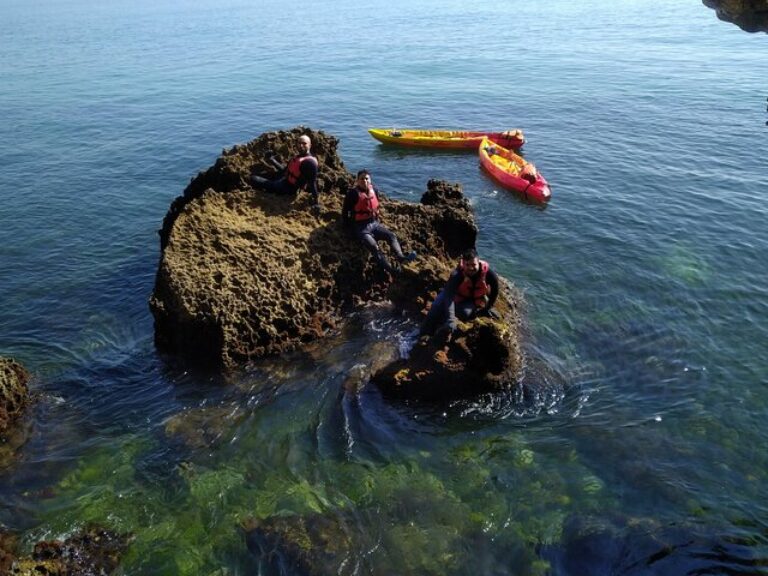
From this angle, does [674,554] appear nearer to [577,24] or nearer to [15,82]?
[15,82]

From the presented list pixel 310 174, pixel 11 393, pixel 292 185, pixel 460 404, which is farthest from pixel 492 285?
pixel 11 393

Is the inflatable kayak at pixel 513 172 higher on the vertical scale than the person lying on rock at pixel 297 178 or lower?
lower

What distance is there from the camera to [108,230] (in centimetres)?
2441

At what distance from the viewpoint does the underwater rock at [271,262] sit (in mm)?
15219

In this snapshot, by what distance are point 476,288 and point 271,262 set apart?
5.50 metres

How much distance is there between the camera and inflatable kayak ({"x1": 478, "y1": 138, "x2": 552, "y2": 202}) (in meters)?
26.9

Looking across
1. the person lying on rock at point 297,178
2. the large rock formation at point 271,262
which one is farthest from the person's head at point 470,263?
the person lying on rock at point 297,178

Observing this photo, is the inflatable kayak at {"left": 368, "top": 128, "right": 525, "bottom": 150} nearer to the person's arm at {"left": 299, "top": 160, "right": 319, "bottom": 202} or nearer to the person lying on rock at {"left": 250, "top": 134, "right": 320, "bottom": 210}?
the person lying on rock at {"left": 250, "top": 134, "right": 320, "bottom": 210}

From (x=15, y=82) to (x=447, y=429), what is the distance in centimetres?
5338

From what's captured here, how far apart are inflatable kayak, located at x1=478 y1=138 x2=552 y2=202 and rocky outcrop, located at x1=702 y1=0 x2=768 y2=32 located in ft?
36.6

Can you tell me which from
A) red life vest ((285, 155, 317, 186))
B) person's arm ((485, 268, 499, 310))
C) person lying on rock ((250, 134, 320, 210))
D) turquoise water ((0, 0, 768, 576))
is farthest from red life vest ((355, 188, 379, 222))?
person's arm ((485, 268, 499, 310))

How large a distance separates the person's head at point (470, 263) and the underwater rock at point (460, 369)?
3.72ft

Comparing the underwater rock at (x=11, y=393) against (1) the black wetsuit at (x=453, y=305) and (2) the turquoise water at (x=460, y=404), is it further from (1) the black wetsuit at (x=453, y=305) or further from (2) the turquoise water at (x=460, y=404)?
(1) the black wetsuit at (x=453, y=305)

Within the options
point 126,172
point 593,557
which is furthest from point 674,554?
point 126,172
